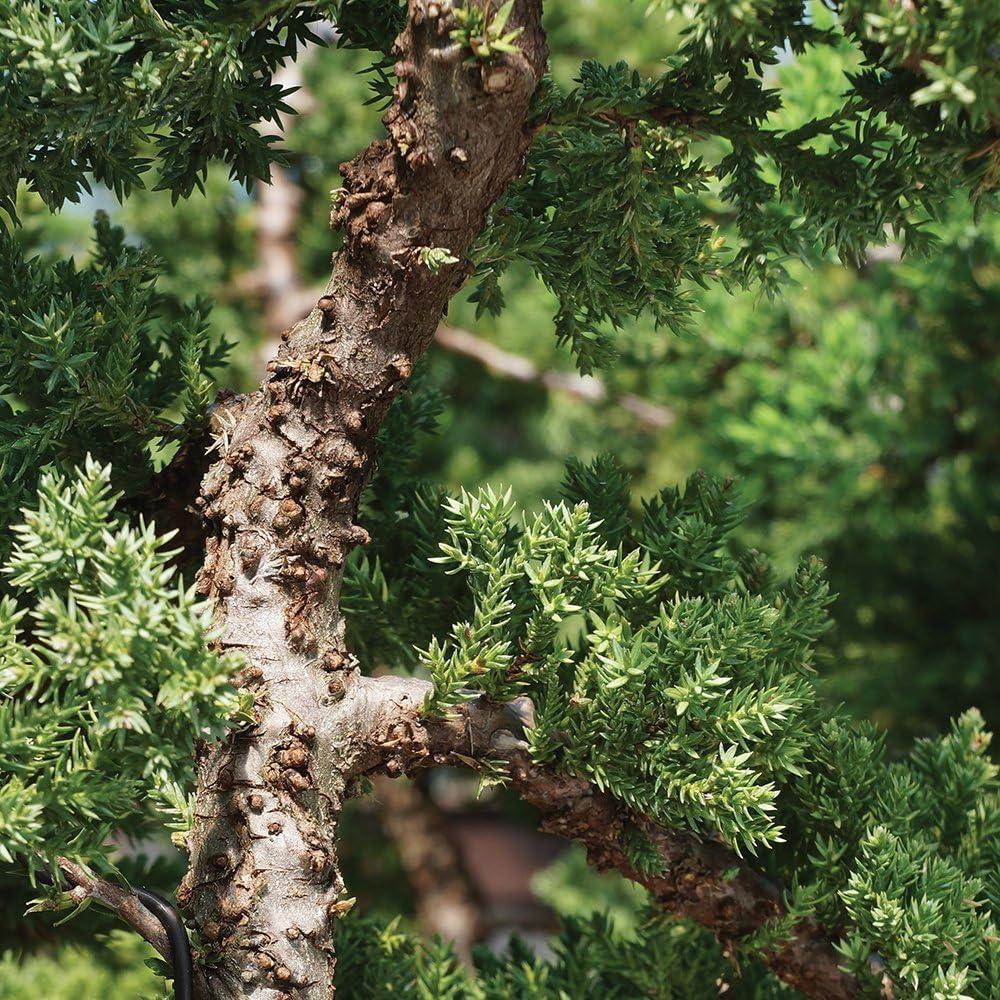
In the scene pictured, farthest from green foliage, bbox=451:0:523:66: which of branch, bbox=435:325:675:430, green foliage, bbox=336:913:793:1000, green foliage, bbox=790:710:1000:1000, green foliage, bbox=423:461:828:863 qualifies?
branch, bbox=435:325:675:430

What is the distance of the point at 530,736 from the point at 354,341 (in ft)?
0.87

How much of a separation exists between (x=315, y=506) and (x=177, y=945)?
0.26 meters

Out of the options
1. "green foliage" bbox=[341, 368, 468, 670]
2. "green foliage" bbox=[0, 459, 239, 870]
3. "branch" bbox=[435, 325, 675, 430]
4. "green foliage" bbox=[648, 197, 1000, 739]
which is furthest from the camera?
"branch" bbox=[435, 325, 675, 430]

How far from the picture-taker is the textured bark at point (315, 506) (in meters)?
0.63

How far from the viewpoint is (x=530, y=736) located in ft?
2.35

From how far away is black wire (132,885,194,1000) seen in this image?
2.06 ft

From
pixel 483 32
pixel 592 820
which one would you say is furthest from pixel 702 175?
pixel 592 820

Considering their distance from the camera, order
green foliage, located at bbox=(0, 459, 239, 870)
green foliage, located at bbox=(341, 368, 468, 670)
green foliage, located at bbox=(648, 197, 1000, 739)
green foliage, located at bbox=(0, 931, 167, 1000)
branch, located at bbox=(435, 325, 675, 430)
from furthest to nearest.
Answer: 1. branch, located at bbox=(435, 325, 675, 430)
2. green foliage, located at bbox=(648, 197, 1000, 739)
3. green foliage, located at bbox=(0, 931, 167, 1000)
4. green foliage, located at bbox=(341, 368, 468, 670)
5. green foliage, located at bbox=(0, 459, 239, 870)

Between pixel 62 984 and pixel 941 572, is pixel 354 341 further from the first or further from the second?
pixel 941 572

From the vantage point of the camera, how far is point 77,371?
70cm

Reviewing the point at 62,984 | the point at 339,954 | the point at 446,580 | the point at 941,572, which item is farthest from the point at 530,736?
the point at 941,572

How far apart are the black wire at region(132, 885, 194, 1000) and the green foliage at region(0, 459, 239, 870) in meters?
0.07

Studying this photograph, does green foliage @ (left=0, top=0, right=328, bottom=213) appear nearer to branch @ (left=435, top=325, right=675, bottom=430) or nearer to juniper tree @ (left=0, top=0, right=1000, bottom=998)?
juniper tree @ (left=0, top=0, right=1000, bottom=998)

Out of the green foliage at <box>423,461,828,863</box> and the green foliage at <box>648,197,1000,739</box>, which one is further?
the green foliage at <box>648,197,1000,739</box>
